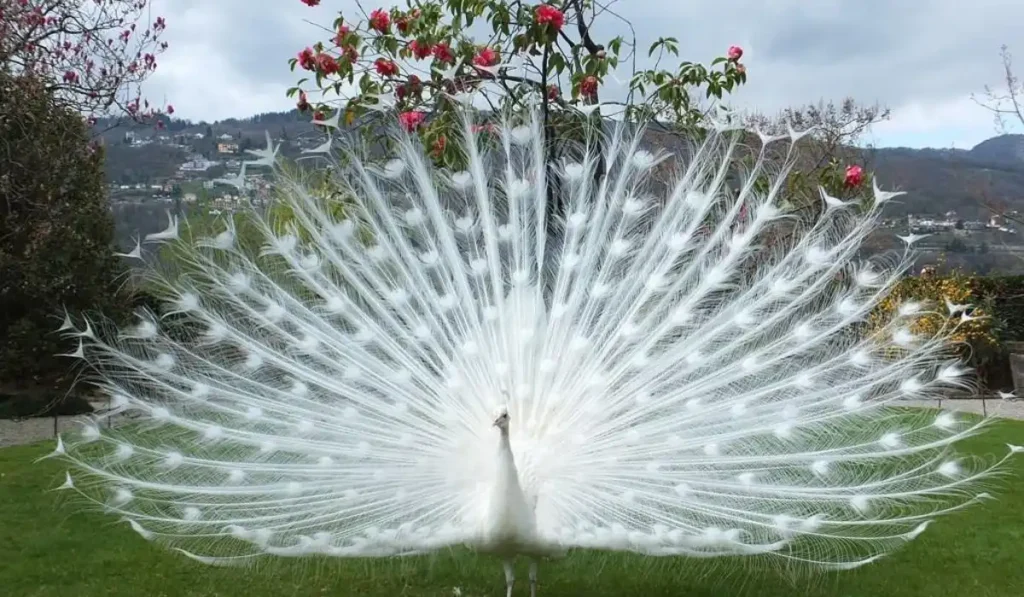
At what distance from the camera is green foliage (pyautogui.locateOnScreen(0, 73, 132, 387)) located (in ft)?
35.2

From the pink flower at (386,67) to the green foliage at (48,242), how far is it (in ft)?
18.7

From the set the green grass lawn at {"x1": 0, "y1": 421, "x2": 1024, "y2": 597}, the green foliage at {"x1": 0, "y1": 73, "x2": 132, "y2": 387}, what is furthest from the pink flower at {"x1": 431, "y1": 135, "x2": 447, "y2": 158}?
the green foliage at {"x1": 0, "y1": 73, "x2": 132, "y2": 387}

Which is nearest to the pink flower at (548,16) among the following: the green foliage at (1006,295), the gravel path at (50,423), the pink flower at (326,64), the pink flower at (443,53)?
the pink flower at (443,53)

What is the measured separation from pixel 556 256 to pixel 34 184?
8552mm

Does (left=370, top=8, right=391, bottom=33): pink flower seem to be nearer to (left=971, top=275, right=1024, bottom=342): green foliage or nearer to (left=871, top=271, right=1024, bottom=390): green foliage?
(left=871, top=271, right=1024, bottom=390): green foliage

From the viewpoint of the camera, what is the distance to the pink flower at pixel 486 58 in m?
6.01

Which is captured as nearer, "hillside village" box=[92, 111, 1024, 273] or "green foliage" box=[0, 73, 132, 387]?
"hillside village" box=[92, 111, 1024, 273]

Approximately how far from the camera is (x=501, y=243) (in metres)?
4.84

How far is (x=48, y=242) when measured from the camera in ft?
36.5

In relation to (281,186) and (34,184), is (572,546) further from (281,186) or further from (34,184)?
(34,184)

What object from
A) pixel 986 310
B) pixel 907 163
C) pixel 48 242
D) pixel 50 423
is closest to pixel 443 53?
pixel 48 242

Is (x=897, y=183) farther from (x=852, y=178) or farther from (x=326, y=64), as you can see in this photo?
(x=326, y=64)

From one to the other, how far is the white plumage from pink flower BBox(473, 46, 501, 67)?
1.25 meters

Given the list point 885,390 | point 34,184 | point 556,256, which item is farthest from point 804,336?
point 34,184
